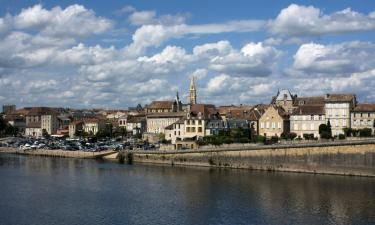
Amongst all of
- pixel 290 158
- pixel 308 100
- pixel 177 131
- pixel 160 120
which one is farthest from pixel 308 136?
pixel 160 120

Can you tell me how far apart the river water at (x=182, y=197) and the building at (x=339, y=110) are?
19.1 m

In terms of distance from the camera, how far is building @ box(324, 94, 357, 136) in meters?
73.5

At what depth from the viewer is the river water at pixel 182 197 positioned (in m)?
37.2

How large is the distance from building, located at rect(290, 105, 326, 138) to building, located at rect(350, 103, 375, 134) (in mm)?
3909

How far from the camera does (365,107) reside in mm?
73438

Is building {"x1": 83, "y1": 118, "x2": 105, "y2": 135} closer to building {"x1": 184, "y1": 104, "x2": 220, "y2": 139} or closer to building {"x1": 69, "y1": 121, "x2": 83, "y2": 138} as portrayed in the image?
building {"x1": 69, "y1": 121, "x2": 83, "y2": 138}

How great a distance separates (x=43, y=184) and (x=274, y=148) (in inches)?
957

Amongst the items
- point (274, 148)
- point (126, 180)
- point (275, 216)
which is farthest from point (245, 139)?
point (275, 216)

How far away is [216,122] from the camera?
8394 cm

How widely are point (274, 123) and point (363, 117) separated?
12.3m

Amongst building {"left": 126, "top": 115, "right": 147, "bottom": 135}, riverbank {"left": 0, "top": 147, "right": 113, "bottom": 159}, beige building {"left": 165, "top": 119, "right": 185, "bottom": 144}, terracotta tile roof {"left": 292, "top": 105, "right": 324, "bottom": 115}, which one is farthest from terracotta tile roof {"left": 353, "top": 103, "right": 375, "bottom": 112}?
building {"left": 126, "top": 115, "right": 147, "bottom": 135}

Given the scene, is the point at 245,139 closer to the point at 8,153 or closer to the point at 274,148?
the point at 274,148

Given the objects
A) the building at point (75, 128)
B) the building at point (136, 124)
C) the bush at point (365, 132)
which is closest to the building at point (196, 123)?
the bush at point (365, 132)

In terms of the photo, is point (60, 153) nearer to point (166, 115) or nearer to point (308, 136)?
point (166, 115)
